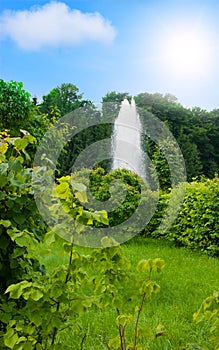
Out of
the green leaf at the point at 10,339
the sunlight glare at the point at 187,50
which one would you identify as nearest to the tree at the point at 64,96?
the sunlight glare at the point at 187,50

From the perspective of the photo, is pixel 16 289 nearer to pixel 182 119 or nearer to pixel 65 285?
pixel 65 285

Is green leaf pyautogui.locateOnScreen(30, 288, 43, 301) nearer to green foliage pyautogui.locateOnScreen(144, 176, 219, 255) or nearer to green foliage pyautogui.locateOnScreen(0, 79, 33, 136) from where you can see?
green foliage pyautogui.locateOnScreen(144, 176, 219, 255)

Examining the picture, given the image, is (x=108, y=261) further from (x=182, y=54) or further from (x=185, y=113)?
(x=185, y=113)

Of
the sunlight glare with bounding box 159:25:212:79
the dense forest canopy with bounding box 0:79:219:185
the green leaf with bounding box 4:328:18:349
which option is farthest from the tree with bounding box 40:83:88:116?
the green leaf with bounding box 4:328:18:349

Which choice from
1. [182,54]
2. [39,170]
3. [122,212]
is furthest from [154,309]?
[182,54]

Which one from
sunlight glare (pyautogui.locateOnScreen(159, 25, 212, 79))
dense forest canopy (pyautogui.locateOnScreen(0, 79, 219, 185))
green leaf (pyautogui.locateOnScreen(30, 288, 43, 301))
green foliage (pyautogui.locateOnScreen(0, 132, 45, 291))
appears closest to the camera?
green leaf (pyautogui.locateOnScreen(30, 288, 43, 301))

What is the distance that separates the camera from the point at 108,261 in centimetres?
147

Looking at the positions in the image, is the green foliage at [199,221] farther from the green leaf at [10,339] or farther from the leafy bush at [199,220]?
the green leaf at [10,339]

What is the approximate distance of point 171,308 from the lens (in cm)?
329

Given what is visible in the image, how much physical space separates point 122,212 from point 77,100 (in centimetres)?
1895

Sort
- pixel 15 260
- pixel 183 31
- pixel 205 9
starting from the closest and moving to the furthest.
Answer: pixel 15 260 → pixel 205 9 → pixel 183 31

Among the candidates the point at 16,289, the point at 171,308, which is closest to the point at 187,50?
the point at 171,308

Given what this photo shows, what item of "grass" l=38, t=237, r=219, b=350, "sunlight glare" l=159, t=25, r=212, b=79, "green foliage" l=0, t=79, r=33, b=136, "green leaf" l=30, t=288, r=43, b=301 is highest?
"sunlight glare" l=159, t=25, r=212, b=79

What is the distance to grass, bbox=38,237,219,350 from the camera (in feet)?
8.45
